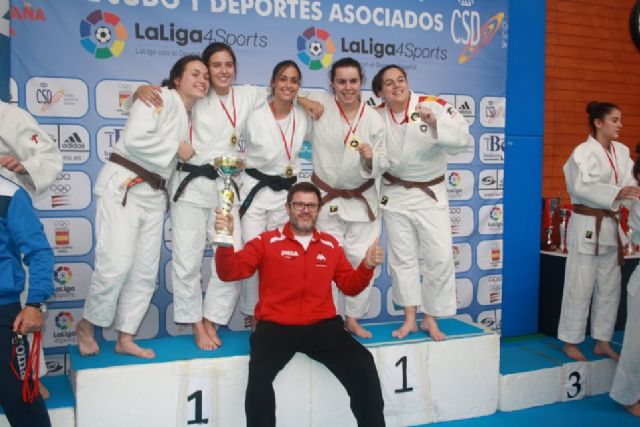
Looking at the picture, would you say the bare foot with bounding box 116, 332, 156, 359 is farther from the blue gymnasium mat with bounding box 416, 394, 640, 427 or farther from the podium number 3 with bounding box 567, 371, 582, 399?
the podium number 3 with bounding box 567, 371, 582, 399

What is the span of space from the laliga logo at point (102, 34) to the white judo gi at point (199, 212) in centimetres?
104

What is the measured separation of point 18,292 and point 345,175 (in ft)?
6.42

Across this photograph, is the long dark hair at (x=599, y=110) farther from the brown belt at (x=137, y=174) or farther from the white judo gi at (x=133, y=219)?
the brown belt at (x=137, y=174)

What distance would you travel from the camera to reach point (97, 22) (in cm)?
391

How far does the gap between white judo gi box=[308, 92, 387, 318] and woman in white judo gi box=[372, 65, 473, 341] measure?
4.9 inches

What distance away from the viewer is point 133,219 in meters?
3.14

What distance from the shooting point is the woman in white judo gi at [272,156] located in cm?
346

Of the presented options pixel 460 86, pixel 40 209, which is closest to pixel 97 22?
pixel 40 209

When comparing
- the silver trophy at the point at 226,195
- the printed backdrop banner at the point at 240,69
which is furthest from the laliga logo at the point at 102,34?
the silver trophy at the point at 226,195

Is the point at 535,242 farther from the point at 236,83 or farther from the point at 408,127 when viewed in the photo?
the point at 236,83

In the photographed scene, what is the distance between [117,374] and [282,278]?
3.18ft

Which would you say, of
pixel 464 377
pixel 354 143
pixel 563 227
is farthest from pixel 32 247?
pixel 563 227

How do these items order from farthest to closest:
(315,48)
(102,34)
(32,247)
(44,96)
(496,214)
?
(496,214)
(315,48)
(102,34)
(44,96)
(32,247)

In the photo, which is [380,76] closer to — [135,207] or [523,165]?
[135,207]
